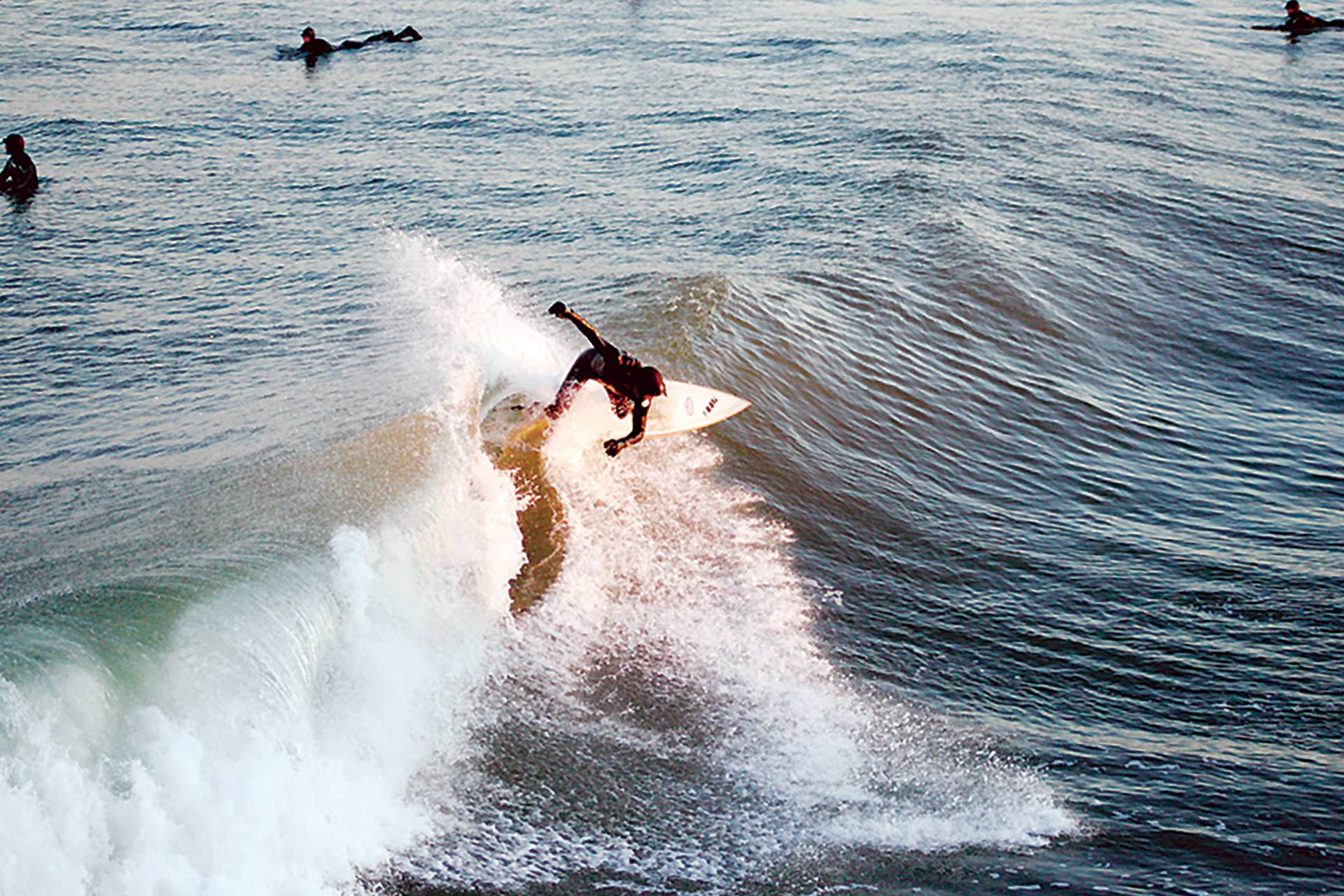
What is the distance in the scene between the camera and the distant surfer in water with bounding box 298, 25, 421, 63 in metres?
27.2

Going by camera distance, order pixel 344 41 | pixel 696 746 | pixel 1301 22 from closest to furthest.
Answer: pixel 696 746 < pixel 1301 22 < pixel 344 41

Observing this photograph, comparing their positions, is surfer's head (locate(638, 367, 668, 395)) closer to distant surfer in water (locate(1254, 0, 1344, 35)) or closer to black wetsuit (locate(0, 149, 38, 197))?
black wetsuit (locate(0, 149, 38, 197))

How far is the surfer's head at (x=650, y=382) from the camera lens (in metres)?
9.95

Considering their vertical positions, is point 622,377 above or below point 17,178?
below

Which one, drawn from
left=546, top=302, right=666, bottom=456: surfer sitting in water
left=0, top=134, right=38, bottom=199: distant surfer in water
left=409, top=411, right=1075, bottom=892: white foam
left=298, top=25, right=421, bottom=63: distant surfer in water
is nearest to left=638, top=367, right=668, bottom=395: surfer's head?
left=546, top=302, right=666, bottom=456: surfer sitting in water

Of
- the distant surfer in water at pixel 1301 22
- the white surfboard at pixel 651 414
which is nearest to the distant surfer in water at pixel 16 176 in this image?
the white surfboard at pixel 651 414

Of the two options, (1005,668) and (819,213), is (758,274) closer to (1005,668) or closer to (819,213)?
(819,213)

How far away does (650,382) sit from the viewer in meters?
9.95

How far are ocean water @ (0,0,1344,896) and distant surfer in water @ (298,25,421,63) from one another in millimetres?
5595

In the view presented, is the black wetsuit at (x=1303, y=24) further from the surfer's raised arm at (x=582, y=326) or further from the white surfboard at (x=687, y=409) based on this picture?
the surfer's raised arm at (x=582, y=326)

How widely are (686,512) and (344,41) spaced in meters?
23.1

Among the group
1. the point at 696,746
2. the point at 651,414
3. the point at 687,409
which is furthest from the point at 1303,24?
the point at 696,746

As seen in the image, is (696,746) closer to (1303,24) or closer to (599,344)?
(599,344)

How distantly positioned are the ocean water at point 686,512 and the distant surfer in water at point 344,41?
5.59 metres
